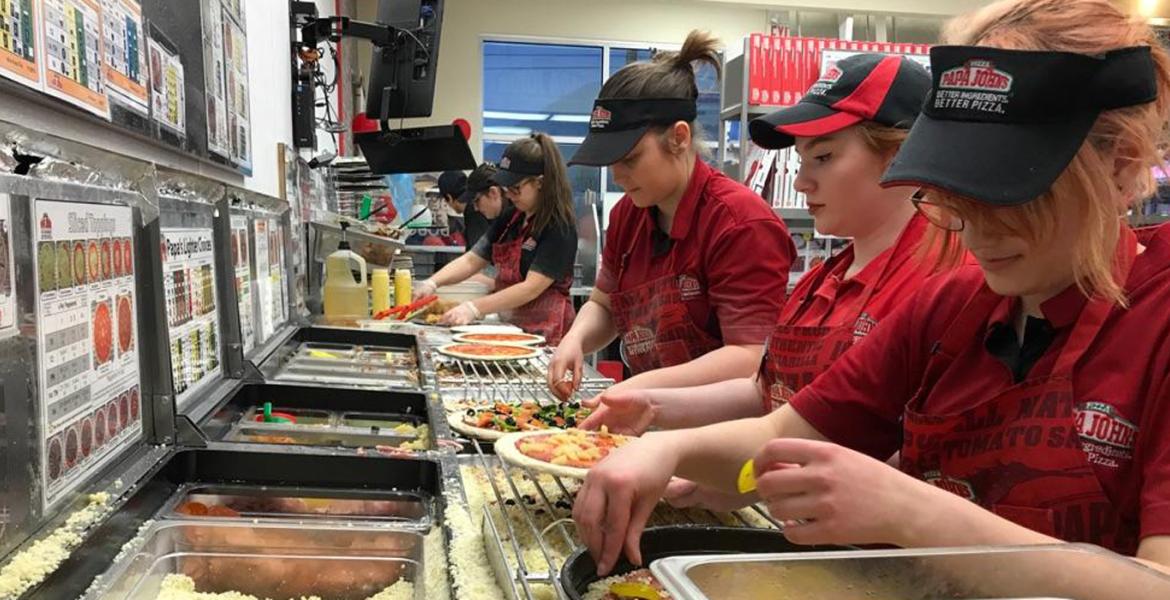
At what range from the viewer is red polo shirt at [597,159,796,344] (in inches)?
77.5

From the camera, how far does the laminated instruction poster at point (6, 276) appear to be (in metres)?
0.97

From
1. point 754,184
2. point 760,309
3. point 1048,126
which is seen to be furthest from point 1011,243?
point 754,184

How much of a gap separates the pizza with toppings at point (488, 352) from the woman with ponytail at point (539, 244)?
1.00 m

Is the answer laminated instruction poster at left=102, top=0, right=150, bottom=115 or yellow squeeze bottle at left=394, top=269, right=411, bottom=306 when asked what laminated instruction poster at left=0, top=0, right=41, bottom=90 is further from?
yellow squeeze bottle at left=394, top=269, right=411, bottom=306

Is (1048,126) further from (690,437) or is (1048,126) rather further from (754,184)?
(754,184)

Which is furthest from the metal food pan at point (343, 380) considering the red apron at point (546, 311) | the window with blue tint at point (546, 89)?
the window with blue tint at point (546, 89)

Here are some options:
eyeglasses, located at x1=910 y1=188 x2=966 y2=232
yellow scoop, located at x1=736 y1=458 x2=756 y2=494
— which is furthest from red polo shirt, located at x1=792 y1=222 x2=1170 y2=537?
yellow scoop, located at x1=736 y1=458 x2=756 y2=494

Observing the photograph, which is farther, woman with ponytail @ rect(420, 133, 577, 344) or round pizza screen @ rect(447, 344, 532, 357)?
woman with ponytail @ rect(420, 133, 577, 344)

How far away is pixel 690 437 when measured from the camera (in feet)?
3.80

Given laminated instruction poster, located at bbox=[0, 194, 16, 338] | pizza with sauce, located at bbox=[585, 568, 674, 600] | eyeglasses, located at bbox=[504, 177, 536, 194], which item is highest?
eyeglasses, located at bbox=[504, 177, 536, 194]

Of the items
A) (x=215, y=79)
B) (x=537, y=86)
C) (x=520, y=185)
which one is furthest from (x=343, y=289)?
(x=537, y=86)

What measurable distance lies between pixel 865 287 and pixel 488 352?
5.06 feet

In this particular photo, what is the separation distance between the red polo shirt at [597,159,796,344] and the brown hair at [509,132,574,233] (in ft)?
5.72

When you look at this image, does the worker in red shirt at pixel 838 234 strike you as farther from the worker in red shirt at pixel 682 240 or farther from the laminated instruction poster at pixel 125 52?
the laminated instruction poster at pixel 125 52
